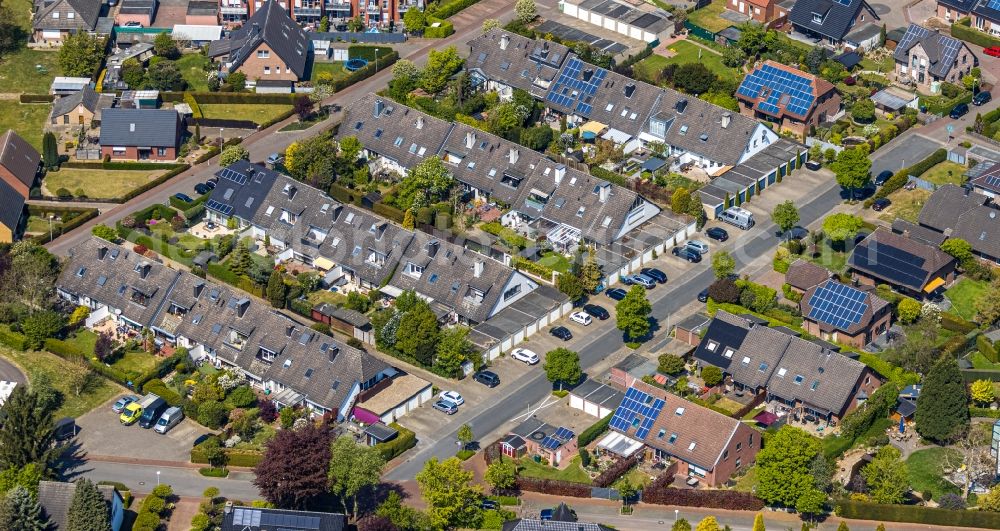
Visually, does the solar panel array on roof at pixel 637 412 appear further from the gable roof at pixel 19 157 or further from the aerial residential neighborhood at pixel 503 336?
the gable roof at pixel 19 157

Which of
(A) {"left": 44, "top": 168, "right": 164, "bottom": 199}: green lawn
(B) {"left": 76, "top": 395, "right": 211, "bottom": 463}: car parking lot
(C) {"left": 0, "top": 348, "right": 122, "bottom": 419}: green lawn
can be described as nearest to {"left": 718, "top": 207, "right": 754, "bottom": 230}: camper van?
(B) {"left": 76, "top": 395, "right": 211, "bottom": 463}: car parking lot

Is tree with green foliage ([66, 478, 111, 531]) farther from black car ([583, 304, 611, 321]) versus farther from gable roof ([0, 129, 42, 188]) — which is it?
gable roof ([0, 129, 42, 188])

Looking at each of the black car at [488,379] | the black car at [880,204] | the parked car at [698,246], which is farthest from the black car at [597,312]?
the black car at [880,204]

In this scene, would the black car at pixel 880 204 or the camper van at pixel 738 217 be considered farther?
the black car at pixel 880 204

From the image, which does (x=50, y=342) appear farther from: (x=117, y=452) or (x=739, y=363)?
(x=739, y=363)

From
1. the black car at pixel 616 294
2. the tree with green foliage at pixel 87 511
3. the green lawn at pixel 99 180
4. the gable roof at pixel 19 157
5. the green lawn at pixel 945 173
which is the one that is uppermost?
the green lawn at pixel 945 173
